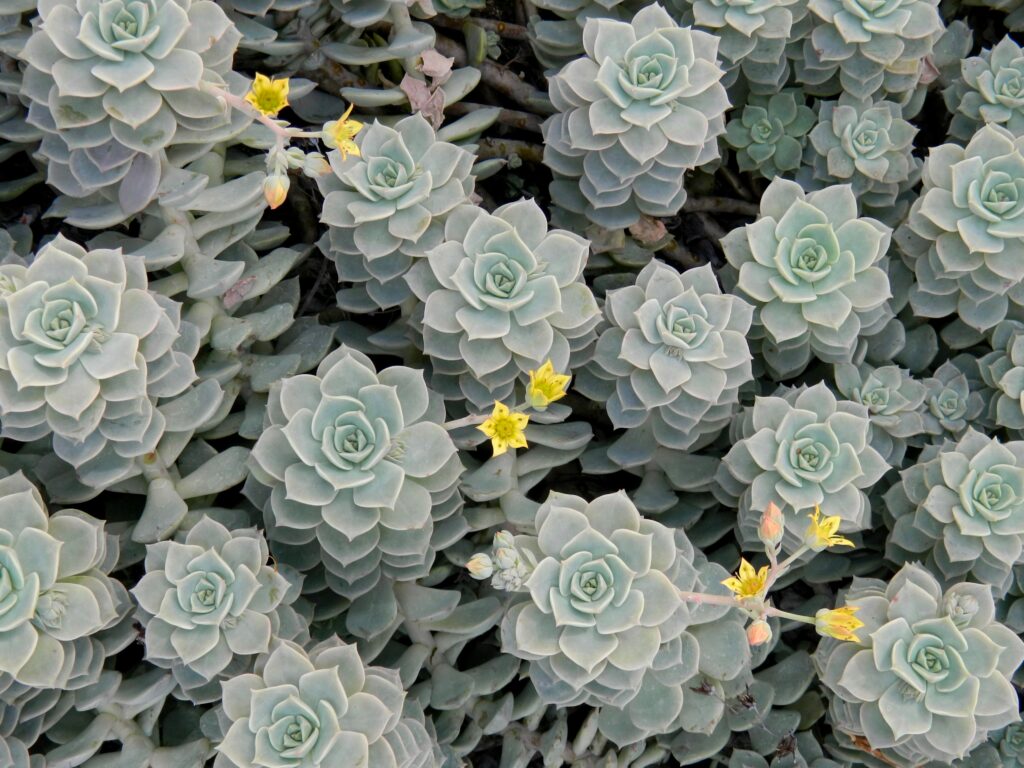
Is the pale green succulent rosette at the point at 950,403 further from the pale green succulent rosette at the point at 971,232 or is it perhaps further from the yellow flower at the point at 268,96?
the yellow flower at the point at 268,96

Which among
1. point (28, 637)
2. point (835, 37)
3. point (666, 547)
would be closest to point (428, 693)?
point (666, 547)

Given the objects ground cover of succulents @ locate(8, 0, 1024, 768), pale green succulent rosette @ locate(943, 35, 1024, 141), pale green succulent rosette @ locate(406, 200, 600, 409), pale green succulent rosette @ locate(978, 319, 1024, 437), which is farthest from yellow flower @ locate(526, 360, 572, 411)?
pale green succulent rosette @ locate(943, 35, 1024, 141)

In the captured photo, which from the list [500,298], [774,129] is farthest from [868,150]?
[500,298]

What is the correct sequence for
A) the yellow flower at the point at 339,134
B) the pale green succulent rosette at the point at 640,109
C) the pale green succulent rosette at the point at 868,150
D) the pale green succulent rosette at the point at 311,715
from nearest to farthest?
the pale green succulent rosette at the point at 311,715, the yellow flower at the point at 339,134, the pale green succulent rosette at the point at 640,109, the pale green succulent rosette at the point at 868,150

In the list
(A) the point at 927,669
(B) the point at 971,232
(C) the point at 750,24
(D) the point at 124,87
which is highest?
(D) the point at 124,87

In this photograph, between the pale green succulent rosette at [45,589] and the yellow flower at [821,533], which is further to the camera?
the yellow flower at [821,533]

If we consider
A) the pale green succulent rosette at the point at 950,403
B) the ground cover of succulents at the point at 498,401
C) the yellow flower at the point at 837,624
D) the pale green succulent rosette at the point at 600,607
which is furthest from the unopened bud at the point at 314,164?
the pale green succulent rosette at the point at 950,403

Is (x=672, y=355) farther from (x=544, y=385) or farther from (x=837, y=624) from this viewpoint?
(x=837, y=624)
